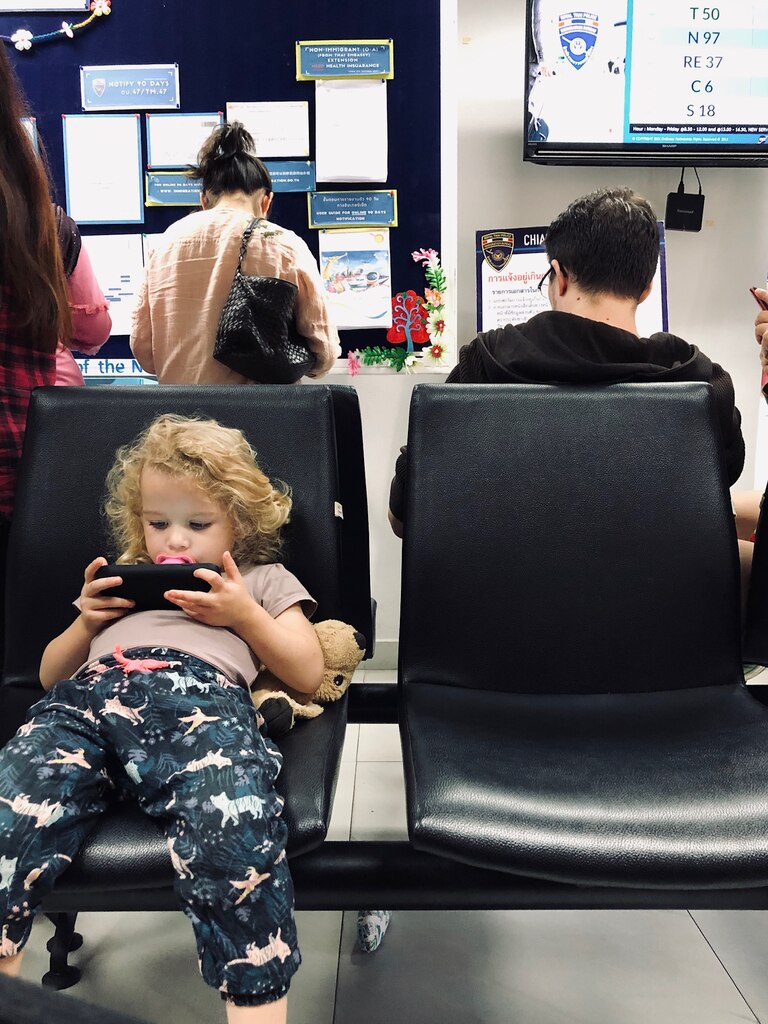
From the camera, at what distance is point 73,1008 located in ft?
0.69

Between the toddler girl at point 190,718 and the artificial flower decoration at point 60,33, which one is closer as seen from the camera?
the toddler girl at point 190,718

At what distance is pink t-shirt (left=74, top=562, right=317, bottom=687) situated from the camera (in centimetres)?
105

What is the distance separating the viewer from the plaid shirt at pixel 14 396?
1312 mm

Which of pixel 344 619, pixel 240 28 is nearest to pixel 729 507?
pixel 344 619

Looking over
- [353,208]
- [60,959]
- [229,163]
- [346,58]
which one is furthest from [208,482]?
[346,58]

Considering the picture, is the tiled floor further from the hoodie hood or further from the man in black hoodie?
the hoodie hood

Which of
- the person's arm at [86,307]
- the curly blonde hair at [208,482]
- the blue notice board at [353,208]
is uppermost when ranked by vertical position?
the blue notice board at [353,208]

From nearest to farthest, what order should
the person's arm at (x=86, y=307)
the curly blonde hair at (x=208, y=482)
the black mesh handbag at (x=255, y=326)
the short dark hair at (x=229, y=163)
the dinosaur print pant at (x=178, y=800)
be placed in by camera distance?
the dinosaur print pant at (x=178, y=800), the curly blonde hair at (x=208, y=482), the person's arm at (x=86, y=307), the black mesh handbag at (x=255, y=326), the short dark hair at (x=229, y=163)

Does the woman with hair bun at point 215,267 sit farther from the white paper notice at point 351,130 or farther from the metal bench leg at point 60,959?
the metal bench leg at point 60,959

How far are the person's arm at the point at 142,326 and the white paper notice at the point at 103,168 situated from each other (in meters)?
0.73

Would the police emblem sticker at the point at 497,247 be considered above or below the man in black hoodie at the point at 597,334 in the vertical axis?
above

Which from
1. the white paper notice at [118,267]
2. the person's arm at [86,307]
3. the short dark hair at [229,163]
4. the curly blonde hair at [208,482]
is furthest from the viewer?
the white paper notice at [118,267]

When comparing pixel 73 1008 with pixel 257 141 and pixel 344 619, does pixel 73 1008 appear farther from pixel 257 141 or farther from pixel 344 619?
pixel 257 141

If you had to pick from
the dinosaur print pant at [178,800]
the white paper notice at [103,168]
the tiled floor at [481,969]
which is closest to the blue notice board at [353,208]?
the white paper notice at [103,168]
